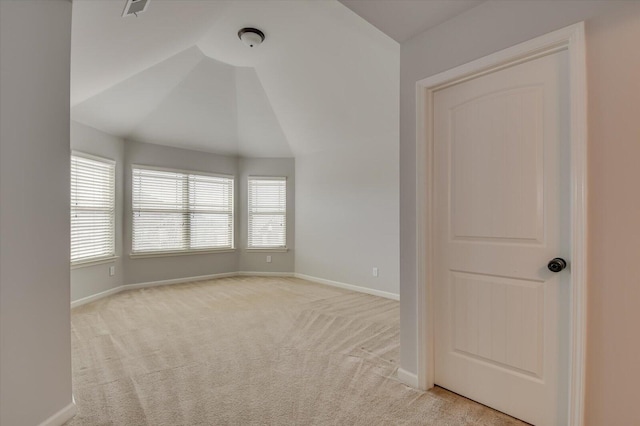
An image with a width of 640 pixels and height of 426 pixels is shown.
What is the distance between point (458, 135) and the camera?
6.94 feet

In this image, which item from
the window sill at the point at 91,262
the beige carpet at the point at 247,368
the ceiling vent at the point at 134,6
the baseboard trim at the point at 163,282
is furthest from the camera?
the baseboard trim at the point at 163,282

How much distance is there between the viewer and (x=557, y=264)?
1.67 metres

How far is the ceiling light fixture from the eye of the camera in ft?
11.9

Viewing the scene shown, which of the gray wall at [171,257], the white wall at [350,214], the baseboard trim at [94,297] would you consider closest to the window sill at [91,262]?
the gray wall at [171,257]

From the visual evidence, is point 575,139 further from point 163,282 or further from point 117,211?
point 163,282

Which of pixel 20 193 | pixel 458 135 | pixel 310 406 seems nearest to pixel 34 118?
pixel 20 193

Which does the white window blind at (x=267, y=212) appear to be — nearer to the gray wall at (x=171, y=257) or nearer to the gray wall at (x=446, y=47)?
the gray wall at (x=171, y=257)

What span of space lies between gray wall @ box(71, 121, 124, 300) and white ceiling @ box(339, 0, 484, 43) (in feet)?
13.4

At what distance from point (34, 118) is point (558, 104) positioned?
2.70 metres

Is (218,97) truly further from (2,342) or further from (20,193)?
(2,342)

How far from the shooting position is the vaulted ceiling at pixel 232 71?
281cm

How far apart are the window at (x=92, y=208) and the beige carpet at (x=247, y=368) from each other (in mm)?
811

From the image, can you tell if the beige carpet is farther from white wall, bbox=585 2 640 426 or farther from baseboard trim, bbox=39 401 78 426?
white wall, bbox=585 2 640 426

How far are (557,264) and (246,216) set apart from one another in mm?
5548
